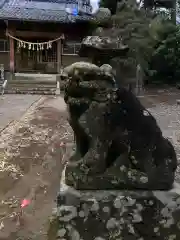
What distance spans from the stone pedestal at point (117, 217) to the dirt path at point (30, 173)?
39.9 inches

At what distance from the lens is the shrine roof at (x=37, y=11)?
815 inches

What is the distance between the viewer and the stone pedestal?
2375 millimetres

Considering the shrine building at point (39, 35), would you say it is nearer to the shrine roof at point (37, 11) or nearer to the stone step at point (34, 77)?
the shrine roof at point (37, 11)

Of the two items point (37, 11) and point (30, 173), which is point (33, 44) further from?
point (30, 173)

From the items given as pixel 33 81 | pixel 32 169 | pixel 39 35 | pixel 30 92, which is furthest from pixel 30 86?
pixel 32 169

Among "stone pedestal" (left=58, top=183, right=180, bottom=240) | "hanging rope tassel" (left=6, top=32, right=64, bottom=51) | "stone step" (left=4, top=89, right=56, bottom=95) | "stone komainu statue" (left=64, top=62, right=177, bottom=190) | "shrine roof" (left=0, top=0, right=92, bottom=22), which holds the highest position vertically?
"shrine roof" (left=0, top=0, right=92, bottom=22)

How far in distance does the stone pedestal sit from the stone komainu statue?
0.10 m

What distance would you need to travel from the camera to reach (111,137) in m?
2.42

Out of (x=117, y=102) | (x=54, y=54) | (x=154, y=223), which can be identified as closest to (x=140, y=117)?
(x=117, y=102)

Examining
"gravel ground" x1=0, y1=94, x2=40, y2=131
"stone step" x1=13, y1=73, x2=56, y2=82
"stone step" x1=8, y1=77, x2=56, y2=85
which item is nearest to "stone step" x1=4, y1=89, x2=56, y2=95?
"stone step" x1=8, y1=77, x2=56, y2=85

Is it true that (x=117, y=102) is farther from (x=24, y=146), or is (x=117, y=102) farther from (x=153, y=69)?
(x=153, y=69)

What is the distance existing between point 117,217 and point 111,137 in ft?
1.92

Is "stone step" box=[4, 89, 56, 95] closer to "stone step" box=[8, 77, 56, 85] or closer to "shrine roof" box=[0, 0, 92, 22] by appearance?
"stone step" box=[8, 77, 56, 85]

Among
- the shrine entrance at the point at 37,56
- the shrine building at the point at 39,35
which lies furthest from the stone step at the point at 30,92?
the shrine entrance at the point at 37,56
